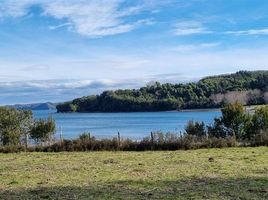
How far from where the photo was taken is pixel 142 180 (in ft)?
46.5

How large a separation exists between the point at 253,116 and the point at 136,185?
25.5 m

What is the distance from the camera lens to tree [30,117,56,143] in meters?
40.1

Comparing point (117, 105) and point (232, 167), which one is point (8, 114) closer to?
point (232, 167)

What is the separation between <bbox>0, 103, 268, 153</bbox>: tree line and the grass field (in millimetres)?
8251

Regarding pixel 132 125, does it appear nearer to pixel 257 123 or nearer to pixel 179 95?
pixel 179 95

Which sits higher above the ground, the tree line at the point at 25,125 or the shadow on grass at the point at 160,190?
the tree line at the point at 25,125

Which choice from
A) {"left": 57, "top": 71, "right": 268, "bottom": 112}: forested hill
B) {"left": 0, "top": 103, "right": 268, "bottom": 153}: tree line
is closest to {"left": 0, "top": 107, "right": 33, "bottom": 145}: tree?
{"left": 0, "top": 103, "right": 268, "bottom": 153}: tree line

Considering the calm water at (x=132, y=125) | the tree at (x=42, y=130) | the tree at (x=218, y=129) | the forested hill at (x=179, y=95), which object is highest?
the forested hill at (x=179, y=95)

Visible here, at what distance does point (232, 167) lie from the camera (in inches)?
682

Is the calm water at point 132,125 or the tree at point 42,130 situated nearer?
the tree at point 42,130

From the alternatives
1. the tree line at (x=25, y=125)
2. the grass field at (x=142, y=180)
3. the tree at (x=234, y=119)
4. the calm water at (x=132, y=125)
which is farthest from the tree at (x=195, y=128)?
the grass field at (x=142, y=180)

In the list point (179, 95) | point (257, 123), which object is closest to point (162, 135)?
point (257, 123)

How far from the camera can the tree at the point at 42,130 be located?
40.1m

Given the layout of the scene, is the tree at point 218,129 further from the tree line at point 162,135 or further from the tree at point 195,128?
the tree at point 195,128
